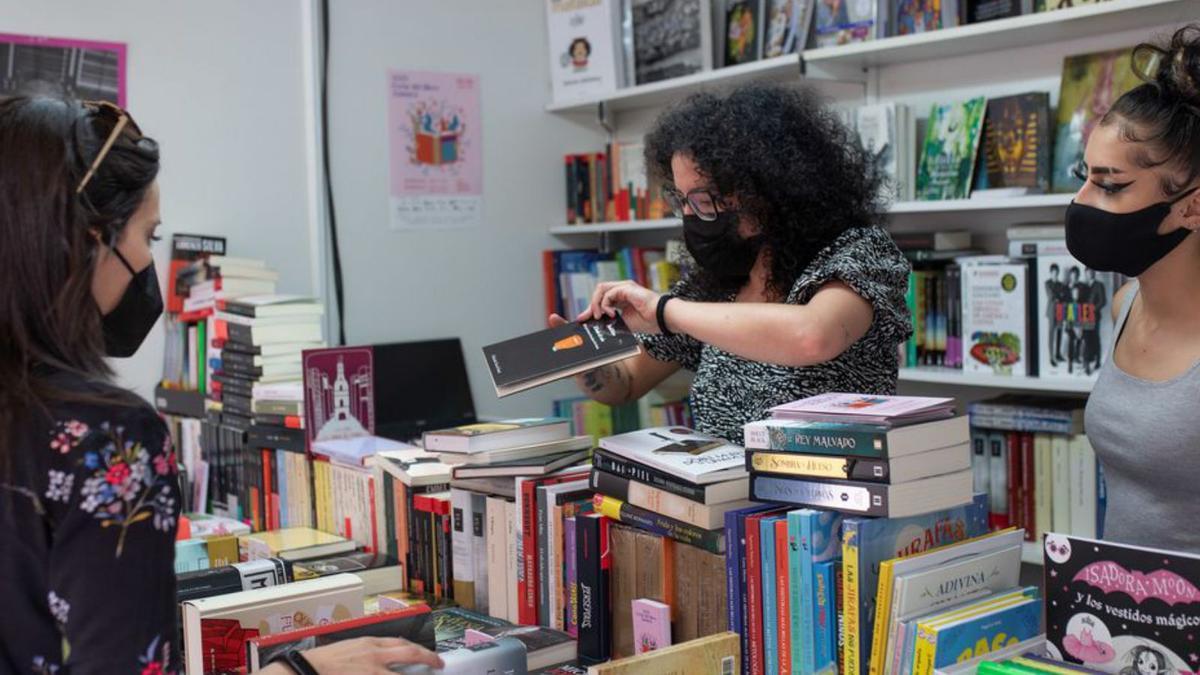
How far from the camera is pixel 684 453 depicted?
1.77 metres

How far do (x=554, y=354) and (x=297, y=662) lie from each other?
0.75 metres

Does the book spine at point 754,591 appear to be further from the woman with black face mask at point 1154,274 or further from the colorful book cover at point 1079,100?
the colorful book cover at point 1079,100

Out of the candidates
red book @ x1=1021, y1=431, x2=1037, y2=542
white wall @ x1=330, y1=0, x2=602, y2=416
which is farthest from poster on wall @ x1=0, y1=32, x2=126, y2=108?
red book @ x1=1021, y1=431, x2=1037, y2=542

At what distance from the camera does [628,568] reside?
69.8 inches

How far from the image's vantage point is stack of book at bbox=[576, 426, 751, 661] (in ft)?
5.41

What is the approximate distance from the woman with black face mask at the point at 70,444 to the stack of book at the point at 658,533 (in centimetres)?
75

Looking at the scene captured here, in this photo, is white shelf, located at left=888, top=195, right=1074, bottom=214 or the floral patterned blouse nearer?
the floral patterned blouse

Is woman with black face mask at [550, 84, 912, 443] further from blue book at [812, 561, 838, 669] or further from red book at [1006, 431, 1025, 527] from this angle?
red book at [1006, 431, 1025, 527]

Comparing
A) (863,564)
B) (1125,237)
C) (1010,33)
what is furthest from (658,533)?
(1010,33)

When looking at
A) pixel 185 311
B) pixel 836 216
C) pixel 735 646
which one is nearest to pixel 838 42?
pixel 836 216

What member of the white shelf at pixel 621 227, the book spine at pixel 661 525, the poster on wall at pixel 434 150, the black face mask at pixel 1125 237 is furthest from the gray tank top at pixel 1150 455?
the poster on wall at pixel 434 150

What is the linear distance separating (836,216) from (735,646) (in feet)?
2.74

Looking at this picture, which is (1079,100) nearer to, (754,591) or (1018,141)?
(1018,141)

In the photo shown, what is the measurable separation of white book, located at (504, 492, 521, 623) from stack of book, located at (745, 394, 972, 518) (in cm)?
47
